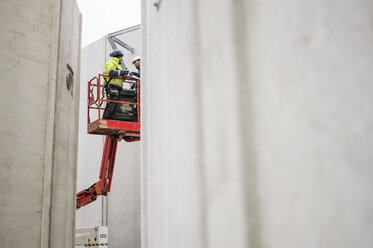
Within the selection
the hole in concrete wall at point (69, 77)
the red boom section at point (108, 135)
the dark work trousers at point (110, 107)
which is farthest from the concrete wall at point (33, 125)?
the dark work trousers at point (110, 107)

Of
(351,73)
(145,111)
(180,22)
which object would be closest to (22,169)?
(145,111)

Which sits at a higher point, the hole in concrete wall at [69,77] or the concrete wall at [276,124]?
the hole in concrete wall at [69,77]

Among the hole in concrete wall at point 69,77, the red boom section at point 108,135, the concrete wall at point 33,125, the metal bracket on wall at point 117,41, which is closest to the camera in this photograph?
the concrete wall at point 33,125

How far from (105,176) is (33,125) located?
442 centimetres

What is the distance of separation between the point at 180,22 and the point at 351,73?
0.88 meters

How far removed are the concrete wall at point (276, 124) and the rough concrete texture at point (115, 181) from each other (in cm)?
707

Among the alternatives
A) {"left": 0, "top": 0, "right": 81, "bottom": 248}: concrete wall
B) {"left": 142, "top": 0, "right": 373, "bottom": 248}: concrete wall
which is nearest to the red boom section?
{"left": 0, "top": 0, "right": 81, "bottom": 248}: concrete wall

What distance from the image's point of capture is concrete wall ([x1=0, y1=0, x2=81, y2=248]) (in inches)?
69.9

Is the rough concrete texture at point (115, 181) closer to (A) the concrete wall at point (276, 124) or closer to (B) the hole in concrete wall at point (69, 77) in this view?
(B) the hole in concrete wall at point (69, 77)

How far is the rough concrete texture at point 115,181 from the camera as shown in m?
7.71

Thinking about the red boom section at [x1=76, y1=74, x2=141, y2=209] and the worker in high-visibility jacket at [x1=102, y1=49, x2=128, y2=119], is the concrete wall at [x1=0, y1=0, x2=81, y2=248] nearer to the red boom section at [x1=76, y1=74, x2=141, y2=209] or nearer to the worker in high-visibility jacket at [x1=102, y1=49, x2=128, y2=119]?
the red boom section at [x1=76, y1=74, x2=141, y2=209]

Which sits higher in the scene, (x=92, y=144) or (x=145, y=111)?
(x=92, y=144)

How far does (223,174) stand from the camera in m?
0.75

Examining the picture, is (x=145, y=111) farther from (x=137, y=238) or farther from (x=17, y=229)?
(x=137, y=238)
